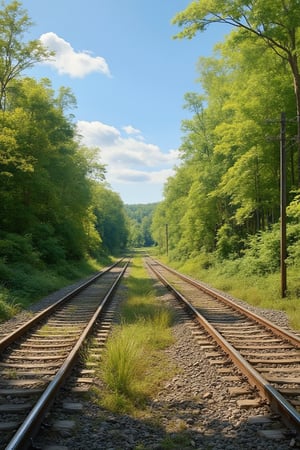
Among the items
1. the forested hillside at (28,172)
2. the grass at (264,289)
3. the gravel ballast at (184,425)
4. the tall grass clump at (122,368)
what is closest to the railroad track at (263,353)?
the gravel ballast at (184,425)

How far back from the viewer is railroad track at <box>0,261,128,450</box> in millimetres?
4387

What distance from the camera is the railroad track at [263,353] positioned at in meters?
5.04

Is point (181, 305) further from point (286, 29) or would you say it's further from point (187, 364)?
point (286, 29)

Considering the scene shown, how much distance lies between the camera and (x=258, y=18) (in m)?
14.1

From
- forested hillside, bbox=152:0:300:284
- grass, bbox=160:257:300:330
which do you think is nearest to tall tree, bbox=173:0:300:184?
forested hillside, bbox=152:0:300:284

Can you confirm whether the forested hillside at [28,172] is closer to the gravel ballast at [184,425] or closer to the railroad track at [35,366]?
the railroad track at [35,366]

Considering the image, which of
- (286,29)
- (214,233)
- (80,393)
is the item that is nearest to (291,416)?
(80,393)

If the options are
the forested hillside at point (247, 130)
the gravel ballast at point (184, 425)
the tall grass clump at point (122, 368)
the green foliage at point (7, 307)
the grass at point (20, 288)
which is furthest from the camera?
the forested hillside at point (247, 130)

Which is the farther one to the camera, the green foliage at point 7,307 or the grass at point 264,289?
the grass at point 264,289

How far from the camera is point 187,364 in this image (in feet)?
23.5

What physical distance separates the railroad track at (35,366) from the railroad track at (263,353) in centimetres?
281

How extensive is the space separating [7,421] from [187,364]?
3.45 meters

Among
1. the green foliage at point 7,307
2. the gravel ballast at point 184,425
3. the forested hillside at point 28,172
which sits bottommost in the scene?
the gravel ballast at point 184,425

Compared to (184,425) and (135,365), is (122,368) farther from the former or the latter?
(184,425)
